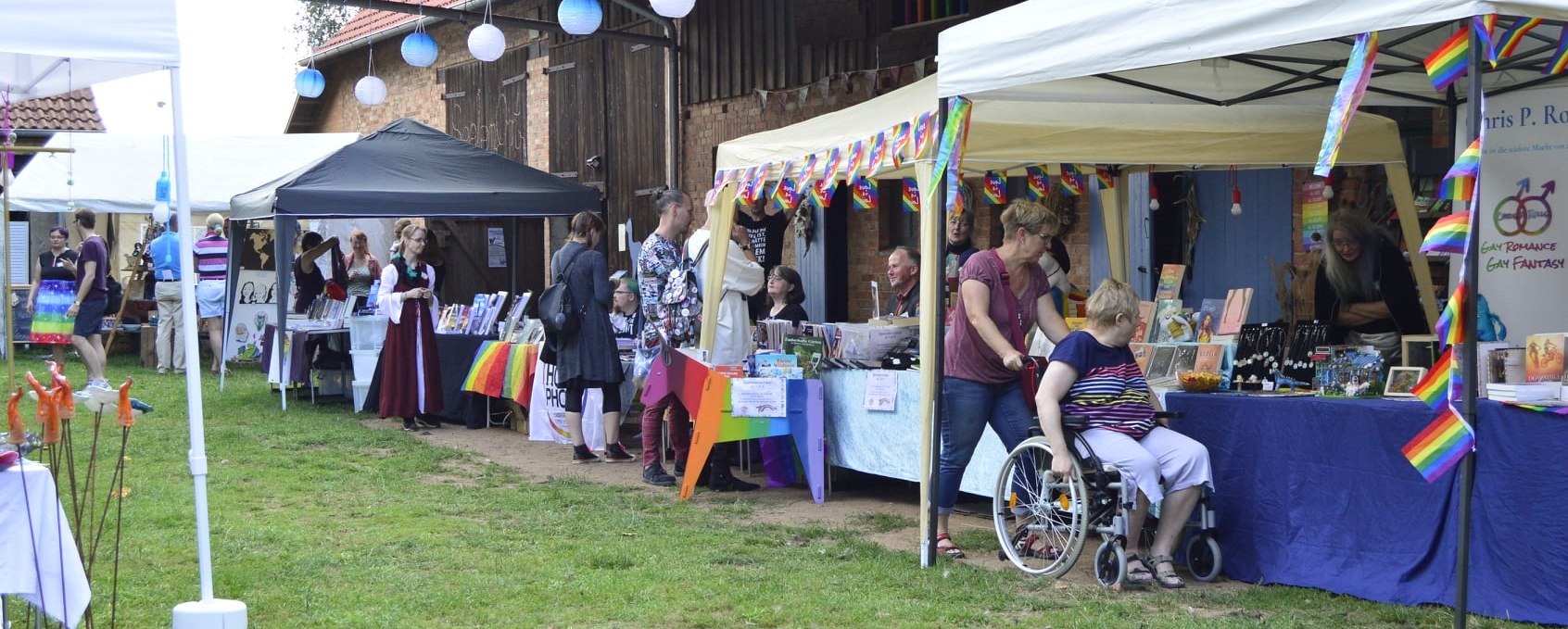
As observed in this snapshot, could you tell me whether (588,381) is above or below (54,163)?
below

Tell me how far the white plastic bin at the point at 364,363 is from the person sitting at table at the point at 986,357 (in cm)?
711

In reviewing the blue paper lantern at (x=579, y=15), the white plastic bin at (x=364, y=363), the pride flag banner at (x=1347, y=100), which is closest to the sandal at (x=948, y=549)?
the pride flag banner at (x=1347, y=100)

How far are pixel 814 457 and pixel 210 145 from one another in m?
13.7

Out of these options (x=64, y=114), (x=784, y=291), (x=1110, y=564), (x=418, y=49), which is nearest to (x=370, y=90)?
(x=418, y=49)

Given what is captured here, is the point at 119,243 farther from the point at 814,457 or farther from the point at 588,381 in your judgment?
the point at 814,457

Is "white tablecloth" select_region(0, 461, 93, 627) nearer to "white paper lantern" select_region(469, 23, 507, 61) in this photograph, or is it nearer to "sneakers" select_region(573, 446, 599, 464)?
"sneakers" select_region(573, 446, 599, 464)

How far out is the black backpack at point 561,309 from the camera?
872 cm

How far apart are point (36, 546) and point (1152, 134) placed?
551 cm

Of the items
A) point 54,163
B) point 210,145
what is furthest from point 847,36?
point 54,163

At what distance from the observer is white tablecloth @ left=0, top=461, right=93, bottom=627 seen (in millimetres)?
4008

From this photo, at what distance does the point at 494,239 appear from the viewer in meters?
15.2

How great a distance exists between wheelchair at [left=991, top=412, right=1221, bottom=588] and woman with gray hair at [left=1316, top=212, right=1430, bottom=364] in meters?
1.73

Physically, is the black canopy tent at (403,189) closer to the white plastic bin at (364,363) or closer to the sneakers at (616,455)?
the white plastic bin at (364,363)

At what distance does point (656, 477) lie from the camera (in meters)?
8.20
